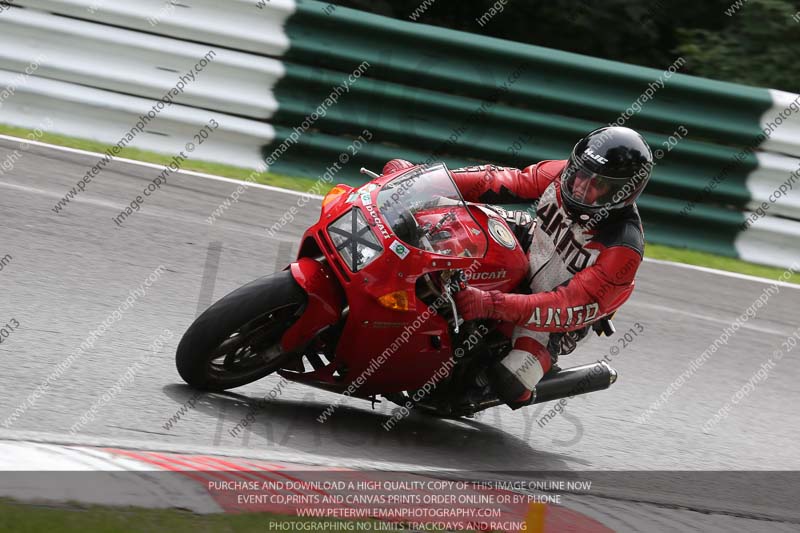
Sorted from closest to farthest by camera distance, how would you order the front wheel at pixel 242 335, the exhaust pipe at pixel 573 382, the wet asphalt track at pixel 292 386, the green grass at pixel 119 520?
the green grass at pixel 119 520 < the front wheel at pixel 242 335 < the wet asphalt track at pixel 292 386 < the exhaust pipe at pixel 573 382

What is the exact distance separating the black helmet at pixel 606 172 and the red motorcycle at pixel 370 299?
0.39 metres

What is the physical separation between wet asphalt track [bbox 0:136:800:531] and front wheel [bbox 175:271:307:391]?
0.14 meters

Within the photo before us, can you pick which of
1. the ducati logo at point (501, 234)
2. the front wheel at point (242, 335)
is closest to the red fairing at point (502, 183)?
the ducati logo at point (501, 234)

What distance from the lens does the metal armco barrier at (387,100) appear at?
900cm

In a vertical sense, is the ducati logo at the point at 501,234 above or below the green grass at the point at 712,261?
above

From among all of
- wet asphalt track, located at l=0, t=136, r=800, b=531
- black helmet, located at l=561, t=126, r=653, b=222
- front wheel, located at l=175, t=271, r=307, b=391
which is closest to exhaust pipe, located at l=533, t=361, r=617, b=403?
wet asphalt track, located at l=0, t=136, r=800, b=531

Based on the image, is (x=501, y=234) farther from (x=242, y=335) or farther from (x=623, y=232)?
(x=242, y=335)

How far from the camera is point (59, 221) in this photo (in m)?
7.13

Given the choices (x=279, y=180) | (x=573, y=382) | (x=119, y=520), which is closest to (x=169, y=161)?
(x=279, y=180)

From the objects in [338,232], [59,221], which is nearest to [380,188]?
[338,232]

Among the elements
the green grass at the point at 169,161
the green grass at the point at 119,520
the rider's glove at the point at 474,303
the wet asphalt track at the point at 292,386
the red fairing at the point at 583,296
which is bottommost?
the green grass at the point at 169,161

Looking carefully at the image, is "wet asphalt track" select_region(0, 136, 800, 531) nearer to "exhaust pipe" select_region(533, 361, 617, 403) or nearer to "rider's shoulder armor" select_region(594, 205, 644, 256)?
"exhaust pipe" select_region(533, 361, 617, 403)

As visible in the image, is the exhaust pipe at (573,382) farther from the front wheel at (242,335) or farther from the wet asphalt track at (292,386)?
the front wheel at (242,335)

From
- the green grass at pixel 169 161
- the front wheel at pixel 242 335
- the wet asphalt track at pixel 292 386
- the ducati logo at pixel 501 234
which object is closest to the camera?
the front wheel at pixel 242 335
